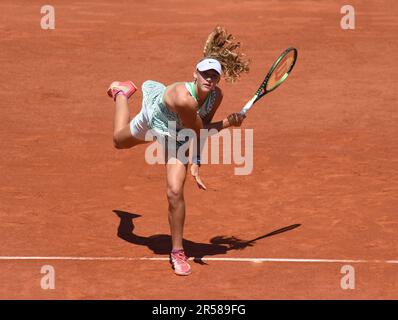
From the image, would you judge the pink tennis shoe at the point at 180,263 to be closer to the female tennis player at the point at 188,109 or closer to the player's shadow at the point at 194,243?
the female tennis player at the point at 188,109

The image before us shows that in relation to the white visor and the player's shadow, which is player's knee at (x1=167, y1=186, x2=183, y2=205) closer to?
the player's shadow

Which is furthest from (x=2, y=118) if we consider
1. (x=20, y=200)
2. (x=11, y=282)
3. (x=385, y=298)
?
(x=385, y=298)

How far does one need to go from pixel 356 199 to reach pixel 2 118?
18.9 ft

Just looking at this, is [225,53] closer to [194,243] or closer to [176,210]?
[176,210]

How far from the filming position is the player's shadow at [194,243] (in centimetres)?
1104

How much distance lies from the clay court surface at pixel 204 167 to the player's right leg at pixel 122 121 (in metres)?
1.01

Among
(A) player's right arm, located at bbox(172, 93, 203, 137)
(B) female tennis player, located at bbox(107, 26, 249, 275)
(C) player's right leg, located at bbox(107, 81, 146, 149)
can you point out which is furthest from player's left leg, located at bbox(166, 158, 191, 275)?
(C) player's right leg, located at bbox(107, 81, 146, 149)

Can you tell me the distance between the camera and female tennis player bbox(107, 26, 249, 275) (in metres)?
10.2

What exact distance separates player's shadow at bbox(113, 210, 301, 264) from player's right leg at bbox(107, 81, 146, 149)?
996 millimetres

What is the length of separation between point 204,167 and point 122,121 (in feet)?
7.92

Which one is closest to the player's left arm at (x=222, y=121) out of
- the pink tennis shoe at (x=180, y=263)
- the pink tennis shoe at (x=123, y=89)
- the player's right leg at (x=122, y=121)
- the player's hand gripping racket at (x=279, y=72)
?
the player's hand gripping racket at (x=279, y=72)

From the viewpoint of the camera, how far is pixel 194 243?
1133 centimetres

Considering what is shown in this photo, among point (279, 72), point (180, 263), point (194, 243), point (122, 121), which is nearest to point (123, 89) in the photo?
point (122, 121)

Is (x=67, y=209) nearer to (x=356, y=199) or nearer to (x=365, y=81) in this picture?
(x=356, y=199)
